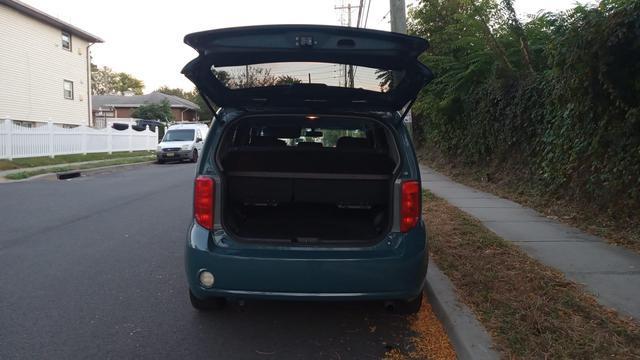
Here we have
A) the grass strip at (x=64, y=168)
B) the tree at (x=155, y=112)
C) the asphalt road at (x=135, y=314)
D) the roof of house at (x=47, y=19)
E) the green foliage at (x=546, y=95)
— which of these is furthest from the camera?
the tree at (x=155, y=112)

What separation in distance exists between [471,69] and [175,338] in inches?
391

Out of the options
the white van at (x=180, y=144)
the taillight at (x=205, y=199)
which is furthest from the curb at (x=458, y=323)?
the white van at (x=180, y=144)

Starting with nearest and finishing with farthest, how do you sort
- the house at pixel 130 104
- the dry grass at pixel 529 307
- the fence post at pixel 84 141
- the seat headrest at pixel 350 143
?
the dry grass at pixel 529 307 → the seat headrest at pixel 350 143 → the fence post at pixel 84 141 → the house at pixel 130 104

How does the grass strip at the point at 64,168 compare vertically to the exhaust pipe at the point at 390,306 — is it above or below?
below

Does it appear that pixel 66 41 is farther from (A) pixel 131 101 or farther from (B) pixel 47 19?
(A) pixel 131 101

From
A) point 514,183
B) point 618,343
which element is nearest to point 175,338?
point 618,343

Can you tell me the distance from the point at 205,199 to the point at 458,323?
1998mm

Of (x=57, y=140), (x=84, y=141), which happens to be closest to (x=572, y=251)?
(x=57, y=140)

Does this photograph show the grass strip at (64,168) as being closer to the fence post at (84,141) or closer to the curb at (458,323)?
the fence post at (84,141)

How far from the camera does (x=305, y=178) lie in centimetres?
434

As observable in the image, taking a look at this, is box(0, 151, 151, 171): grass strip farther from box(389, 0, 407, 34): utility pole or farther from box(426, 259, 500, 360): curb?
box(426, 259, 500, 360): curb

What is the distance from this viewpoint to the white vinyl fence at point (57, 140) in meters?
18.0

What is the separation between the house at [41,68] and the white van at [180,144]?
6.89 meters

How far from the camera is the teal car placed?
11.9ft
